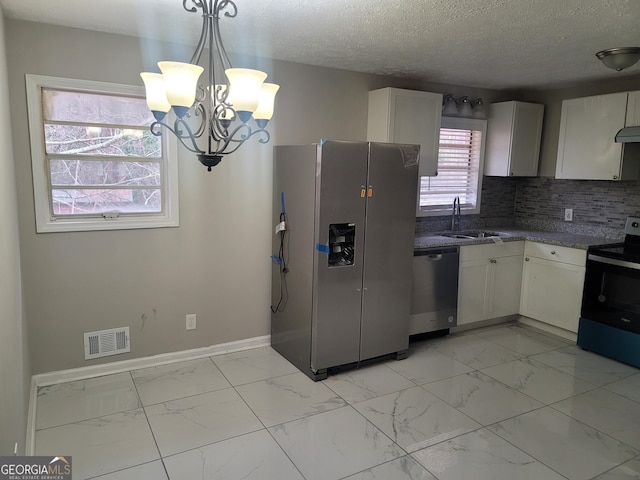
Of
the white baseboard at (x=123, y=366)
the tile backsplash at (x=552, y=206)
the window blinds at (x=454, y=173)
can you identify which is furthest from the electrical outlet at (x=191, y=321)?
the window blinds at (x=454, y=173)

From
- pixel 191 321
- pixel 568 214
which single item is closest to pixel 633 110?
pixel 568 214

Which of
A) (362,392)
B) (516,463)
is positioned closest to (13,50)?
(362,392)

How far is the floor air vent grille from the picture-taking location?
3045mm

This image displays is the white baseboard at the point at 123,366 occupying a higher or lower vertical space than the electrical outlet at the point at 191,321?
lower

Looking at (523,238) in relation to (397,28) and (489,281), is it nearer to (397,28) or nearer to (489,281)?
(489,281)

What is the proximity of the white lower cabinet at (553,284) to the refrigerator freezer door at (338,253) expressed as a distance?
6.42 feet

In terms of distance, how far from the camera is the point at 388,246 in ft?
10.8

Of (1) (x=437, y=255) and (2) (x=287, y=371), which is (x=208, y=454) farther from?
(1) (x=437, y=255)

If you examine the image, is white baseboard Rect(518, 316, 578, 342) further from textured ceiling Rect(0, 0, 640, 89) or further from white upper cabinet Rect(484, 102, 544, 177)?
textured ceiling Rect(0, 0, 640, 89)

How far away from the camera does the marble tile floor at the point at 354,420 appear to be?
2.26m

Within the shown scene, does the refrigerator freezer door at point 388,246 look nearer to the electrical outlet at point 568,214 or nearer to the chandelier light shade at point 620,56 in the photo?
the chandelier light shade at point 620,56

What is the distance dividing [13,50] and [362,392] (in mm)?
2967

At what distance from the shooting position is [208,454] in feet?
7.63

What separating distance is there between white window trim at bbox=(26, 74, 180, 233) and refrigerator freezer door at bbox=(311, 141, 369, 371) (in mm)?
1048
